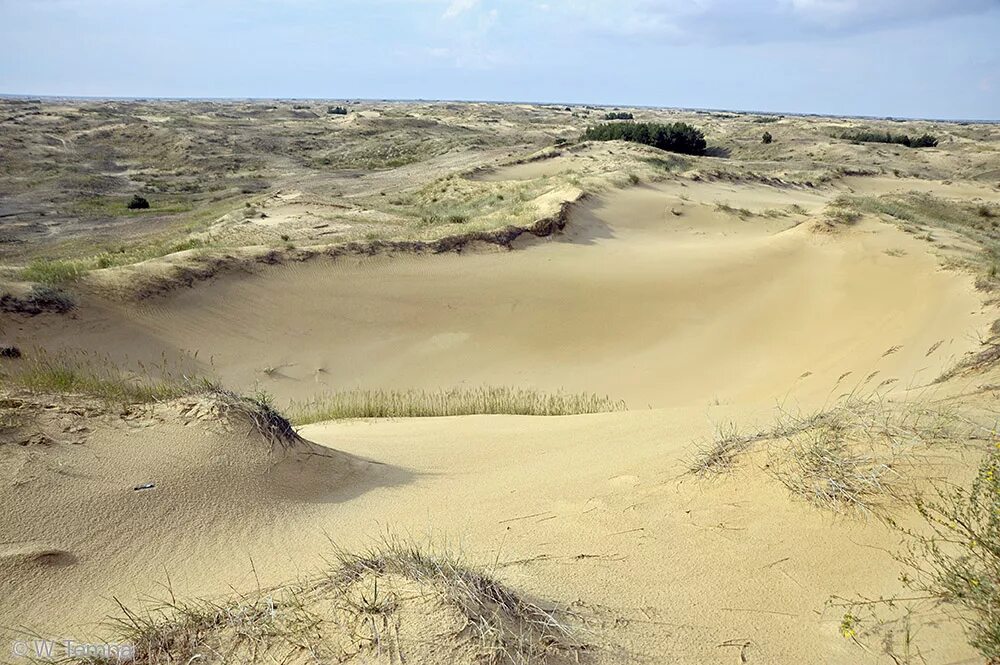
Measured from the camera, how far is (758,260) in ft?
46.9

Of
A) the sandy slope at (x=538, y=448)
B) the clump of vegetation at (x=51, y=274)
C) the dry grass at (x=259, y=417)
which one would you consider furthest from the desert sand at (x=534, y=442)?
the clump of vegetation at (x=51, y=274)

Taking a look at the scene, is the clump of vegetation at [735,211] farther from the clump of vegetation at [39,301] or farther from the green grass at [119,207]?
the green grass at [119,207]

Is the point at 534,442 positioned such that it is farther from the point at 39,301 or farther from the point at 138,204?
the point at 138,204

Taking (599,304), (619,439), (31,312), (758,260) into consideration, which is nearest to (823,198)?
(758,260)

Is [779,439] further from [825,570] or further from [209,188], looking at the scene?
[209,188]

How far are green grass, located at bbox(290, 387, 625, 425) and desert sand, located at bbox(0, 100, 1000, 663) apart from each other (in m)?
0.40

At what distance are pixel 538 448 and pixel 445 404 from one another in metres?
2.97

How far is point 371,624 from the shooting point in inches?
96.5

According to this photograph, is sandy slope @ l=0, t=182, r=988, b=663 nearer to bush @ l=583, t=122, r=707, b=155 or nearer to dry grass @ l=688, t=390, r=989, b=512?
dry grass @ l=688, t=390, r=989, b=512

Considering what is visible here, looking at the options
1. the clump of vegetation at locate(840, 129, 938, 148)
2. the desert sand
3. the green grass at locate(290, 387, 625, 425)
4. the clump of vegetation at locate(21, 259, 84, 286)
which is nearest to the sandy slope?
the desert sand

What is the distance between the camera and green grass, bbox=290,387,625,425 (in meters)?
7.88

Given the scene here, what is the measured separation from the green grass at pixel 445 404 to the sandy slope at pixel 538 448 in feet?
1.75

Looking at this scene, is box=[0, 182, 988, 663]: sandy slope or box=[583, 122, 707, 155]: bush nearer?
box=[0, 182, 988, 663]: sandy slope

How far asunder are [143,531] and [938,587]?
4.10m
